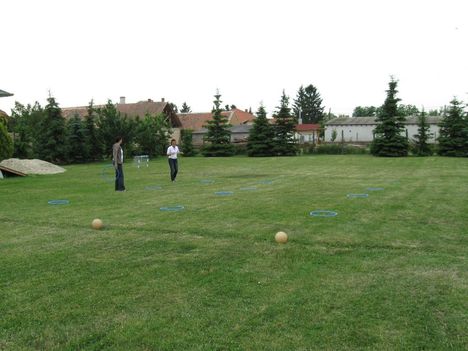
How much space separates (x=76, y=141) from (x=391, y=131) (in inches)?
968

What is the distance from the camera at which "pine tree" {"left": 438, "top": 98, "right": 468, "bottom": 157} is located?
3181cm

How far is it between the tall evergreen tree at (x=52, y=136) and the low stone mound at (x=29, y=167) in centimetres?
917

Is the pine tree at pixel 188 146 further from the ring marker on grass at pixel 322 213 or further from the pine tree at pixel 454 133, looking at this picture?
the ring marker on grass at pixel 322 213

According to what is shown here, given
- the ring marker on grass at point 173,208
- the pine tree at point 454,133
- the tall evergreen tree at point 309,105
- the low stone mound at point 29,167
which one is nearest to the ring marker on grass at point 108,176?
the low stone mound at point 29,167

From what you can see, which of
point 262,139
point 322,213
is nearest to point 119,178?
point 322,213

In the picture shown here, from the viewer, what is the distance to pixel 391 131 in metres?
33.3

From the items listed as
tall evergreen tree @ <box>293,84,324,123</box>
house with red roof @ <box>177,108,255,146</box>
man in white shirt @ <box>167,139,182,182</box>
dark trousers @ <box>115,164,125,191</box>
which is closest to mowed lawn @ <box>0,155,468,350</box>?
dark trousers @ <box>115,164,125,191</box>

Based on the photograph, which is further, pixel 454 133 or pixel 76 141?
pixel 76 141

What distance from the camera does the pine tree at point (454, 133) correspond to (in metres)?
31.8

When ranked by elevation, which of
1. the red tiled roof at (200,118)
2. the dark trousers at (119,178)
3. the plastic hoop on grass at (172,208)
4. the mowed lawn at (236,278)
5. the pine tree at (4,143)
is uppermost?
the red tiled roof at (200,118)

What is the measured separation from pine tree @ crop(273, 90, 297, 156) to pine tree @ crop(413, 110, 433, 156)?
979cm

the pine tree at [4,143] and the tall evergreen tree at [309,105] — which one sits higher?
the tall evergreen tree at [309,105]

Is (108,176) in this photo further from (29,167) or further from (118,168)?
(118,168)

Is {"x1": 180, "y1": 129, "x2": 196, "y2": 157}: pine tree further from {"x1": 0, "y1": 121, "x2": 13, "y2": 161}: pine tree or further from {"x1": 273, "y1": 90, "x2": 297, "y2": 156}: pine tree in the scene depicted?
{"x1": 0, "y1": 121, "x2": 13, "y2": 161}: pine tree
